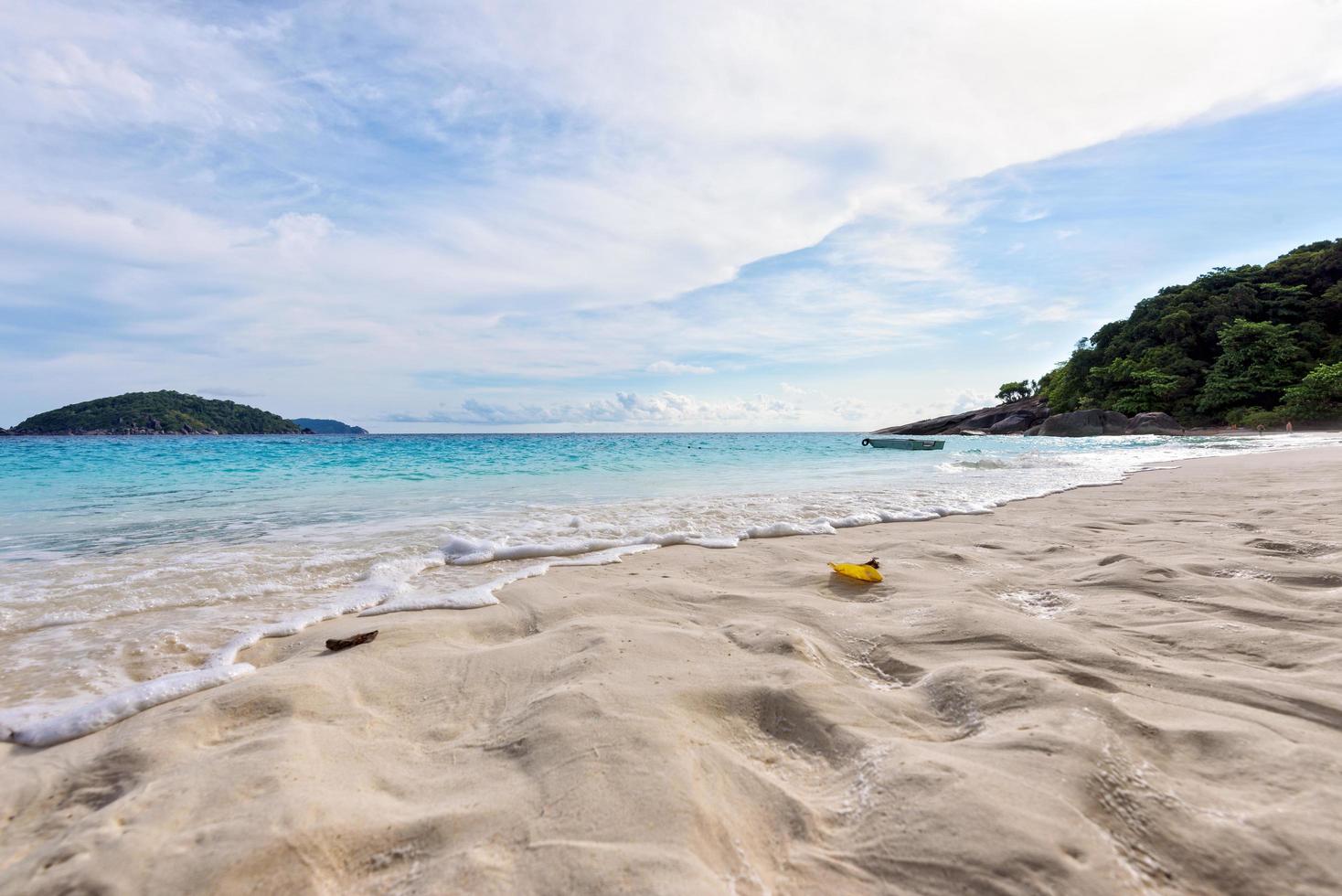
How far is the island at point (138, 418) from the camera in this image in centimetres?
6650

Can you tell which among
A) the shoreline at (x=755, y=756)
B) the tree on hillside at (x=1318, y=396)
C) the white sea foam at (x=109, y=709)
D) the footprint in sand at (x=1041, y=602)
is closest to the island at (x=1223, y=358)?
the tree on hillside at (x=1318, y=396)

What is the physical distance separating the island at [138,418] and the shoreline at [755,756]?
281 feet

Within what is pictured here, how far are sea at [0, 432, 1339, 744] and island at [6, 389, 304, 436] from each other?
7146cm

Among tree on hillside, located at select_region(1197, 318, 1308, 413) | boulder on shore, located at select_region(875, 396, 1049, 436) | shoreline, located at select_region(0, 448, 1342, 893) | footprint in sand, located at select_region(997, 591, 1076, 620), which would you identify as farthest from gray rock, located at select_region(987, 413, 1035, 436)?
shoreline, located at select_region(0, 448, 1342, 893)

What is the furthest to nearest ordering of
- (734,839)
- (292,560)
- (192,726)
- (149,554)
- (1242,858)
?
(149,554)
(292,560)
(192,726)
(734,839)
(1242,858)

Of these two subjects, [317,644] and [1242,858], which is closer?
[1242,858]

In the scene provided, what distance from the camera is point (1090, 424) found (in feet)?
139

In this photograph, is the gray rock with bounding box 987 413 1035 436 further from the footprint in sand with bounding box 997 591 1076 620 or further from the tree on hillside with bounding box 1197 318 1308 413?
the footprint in sand with bounding box 997 591 1076 620

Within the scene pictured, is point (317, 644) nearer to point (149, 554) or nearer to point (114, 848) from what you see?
point (114, 848)

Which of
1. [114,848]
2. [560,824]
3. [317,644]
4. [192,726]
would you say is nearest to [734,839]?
[560,824]

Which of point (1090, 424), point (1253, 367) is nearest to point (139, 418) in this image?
point (1090, 424)

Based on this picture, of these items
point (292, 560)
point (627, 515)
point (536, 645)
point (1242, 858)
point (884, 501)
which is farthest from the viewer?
point (884, 501)

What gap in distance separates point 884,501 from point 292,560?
6713 mm

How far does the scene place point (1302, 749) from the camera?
1503 mm
